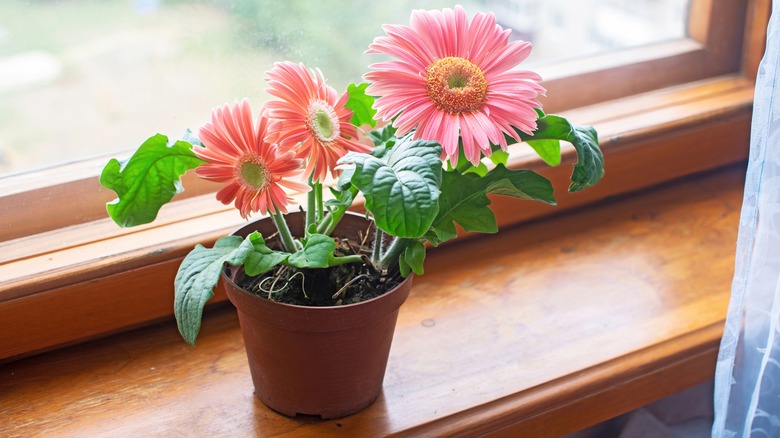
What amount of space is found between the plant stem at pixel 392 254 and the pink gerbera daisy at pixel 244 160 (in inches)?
5.0

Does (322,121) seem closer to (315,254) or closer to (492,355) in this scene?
(315,254)

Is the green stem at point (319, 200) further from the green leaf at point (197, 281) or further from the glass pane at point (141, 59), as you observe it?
the glass pane at point (141, 59)

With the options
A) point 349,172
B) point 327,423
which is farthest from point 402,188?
point 327,423

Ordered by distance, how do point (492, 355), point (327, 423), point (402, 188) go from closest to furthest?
point (402, 188), point (327, 423), point (492, 355)

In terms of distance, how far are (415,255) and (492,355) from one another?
10.8 inches

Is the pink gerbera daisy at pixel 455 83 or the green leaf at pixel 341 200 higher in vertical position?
the pink gerbera daisy at pixel 455 83

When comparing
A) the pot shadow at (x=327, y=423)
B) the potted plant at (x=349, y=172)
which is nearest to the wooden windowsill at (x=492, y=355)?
the pot shadow at (x=327, y=423)

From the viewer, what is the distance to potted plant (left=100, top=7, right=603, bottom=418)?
69cm

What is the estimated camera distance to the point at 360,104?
2.62ft

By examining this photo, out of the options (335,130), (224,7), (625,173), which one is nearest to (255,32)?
(224,7)

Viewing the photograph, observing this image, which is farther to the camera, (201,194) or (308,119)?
(201,194)

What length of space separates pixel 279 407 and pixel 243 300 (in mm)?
158

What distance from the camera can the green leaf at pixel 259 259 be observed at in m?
0.72

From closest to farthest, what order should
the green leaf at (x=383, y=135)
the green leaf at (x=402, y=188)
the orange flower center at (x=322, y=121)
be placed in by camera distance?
1. the green leaf at (x=402, y=188)
2. the orange flower center at (x=322, y=121)
3. the green leaf at (x=383, y=135)
